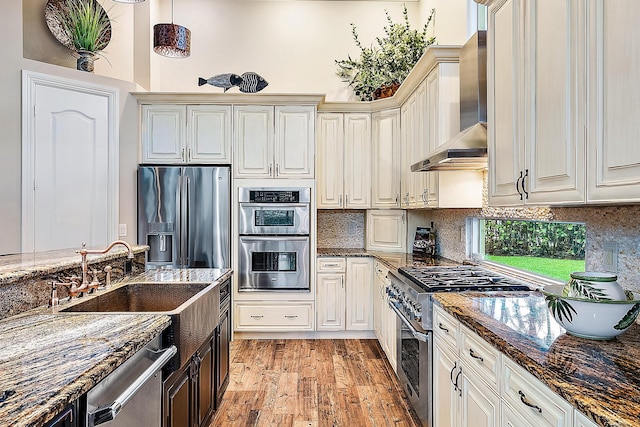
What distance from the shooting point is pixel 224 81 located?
4.70 metres

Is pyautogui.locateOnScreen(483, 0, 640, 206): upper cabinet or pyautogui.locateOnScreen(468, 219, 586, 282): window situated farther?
pyautogui.locateOnScreen(468, 219, 586, 282): window

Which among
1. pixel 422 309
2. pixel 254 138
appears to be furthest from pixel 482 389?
pixel 254 138

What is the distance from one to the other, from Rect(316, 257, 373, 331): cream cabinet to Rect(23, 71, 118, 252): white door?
215cm

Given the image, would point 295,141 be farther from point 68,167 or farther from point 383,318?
point 68,167

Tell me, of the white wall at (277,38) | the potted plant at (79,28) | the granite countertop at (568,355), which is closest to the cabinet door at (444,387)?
the granite countertop at (568,355)

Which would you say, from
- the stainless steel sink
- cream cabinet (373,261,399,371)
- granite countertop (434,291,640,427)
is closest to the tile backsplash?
cream cabinet (373,261,399,371)

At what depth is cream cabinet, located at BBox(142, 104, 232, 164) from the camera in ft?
14.3

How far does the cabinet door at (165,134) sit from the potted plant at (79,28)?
0.70 metres

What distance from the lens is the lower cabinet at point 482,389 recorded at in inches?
45.9

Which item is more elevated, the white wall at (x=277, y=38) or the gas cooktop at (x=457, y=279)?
Result: the white wall at (x=277, y=38)

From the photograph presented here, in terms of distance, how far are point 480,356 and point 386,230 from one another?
121 inches

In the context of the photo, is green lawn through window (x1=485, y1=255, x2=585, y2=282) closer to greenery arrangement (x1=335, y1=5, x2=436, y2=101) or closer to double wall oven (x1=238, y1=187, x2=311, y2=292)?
double wall oven (x1=238, y1=187, x2=311, y2=292)

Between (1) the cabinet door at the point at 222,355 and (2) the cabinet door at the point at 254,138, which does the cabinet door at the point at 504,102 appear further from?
(2) the cabinet door at the point at 254,138

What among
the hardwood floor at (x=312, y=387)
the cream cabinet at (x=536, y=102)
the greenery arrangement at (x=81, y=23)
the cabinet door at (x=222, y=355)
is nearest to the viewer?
the cream cabinet at (x=536, y=102)
